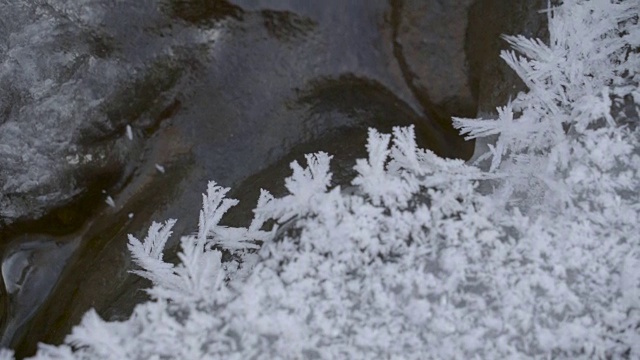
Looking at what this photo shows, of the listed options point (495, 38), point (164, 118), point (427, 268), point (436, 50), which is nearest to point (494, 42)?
point (495, 38)

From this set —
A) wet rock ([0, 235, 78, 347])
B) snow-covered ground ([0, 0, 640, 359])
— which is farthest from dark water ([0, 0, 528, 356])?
snow-covered ground ([0, 0, 640, 359])

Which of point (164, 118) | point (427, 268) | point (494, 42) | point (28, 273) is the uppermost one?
point (494, 42)

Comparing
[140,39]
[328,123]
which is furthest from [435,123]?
[140,39]

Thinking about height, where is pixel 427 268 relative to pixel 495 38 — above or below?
below

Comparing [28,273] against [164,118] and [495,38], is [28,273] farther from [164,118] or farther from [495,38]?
[495,38]

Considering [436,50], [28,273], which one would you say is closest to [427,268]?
[436,50]

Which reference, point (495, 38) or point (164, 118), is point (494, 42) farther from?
point (164, 118)

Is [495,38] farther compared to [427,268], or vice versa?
[495,38]

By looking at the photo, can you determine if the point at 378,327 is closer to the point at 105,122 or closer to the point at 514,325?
the point at 514,325

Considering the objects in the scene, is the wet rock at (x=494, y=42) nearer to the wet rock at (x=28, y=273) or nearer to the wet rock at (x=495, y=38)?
the wet rock at (x=495, y=38)
